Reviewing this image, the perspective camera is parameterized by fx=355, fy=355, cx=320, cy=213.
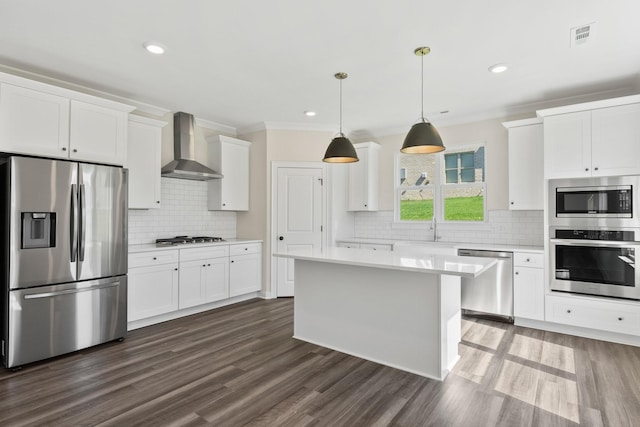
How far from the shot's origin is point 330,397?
2502 millimetres

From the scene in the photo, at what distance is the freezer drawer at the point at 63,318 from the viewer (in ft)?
9.65

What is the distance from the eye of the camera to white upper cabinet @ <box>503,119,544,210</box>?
13.9 feet

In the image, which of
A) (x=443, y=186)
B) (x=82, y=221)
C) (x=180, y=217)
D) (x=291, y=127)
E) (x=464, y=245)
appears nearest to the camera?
(x=82, y=221)

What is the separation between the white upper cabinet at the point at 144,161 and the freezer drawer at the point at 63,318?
1.10 metres

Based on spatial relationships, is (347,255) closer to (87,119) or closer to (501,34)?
(501,34)

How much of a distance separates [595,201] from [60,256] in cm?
523

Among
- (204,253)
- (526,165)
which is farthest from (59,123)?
(526,165)

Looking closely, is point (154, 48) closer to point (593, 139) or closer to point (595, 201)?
point (593, 139)

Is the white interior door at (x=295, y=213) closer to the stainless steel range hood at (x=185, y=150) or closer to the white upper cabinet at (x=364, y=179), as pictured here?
the white upper cabinet at (x=364, y=179)

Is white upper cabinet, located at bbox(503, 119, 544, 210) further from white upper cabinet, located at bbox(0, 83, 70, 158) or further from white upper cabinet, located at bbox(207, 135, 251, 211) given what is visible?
white upper cabinet, located at bbox(0, 83, 70, 158)

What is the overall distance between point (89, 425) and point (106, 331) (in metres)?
1.47

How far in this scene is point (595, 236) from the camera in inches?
145

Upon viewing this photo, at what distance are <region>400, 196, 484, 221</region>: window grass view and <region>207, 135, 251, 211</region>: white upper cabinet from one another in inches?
100

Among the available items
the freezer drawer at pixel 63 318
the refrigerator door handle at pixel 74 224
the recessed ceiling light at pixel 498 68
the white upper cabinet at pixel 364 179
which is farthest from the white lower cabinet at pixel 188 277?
the recessed ceiling light at pixel 498 68
